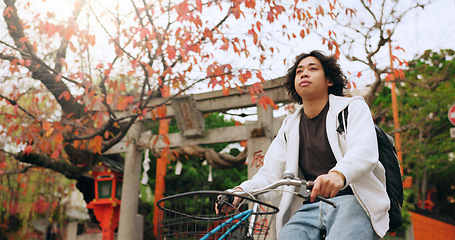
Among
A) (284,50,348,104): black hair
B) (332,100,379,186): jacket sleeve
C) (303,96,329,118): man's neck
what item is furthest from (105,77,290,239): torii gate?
(332,100,379,186): jacket sleeve

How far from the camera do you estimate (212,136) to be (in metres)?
7.65

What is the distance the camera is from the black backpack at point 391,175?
6.73 feet

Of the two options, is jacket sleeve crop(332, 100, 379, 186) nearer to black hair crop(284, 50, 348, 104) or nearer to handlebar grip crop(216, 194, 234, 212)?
black hair crop(284, 50, 348, 104)

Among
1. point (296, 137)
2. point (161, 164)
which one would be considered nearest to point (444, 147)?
point (161, 164)

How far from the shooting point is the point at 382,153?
2133 millimetres

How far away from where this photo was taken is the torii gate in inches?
275

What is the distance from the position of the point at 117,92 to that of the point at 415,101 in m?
13.3

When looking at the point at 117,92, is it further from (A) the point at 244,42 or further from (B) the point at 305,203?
(B) the point at 305,203

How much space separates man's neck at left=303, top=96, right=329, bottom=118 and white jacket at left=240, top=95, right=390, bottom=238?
6 centimetres

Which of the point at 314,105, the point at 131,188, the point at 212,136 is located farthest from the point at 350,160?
the point at 131,188

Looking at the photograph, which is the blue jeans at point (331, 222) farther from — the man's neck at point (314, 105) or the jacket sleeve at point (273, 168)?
the man's neck at point (314, 105)

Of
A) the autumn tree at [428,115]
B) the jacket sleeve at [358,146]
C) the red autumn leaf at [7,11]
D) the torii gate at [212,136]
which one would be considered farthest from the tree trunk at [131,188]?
the autumn tree at [428,115]

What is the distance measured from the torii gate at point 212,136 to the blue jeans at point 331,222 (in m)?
4.64

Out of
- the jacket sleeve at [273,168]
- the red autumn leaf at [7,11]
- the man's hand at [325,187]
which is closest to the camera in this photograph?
the man's hand at [325,187]
